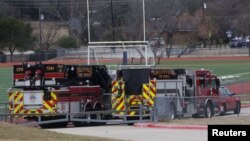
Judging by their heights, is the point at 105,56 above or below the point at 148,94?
above

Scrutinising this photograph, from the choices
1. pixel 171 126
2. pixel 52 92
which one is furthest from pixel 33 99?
pixel 171 126

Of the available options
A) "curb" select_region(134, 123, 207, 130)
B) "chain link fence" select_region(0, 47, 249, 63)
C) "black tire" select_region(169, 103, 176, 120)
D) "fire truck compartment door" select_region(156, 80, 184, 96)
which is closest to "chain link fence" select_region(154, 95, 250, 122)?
"black tire" select_region(169, 103, 176, 120)

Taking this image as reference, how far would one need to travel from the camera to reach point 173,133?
26.9 metres

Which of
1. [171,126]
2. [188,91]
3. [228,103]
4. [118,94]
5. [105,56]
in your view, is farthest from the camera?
[105,56]

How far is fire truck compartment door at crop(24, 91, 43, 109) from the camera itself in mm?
31422

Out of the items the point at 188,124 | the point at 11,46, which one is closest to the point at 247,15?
the point at 11,46

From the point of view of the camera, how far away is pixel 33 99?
103ft

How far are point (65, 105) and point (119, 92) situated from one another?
2.39 metres

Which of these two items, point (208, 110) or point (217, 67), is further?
point (217, 67)

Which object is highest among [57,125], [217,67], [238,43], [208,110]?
[238,43]

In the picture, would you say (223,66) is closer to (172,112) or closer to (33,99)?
(172,112)

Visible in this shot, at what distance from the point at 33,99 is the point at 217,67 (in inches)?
1762

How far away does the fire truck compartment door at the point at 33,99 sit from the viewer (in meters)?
31.4

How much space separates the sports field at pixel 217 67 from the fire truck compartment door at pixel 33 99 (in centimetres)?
1619
